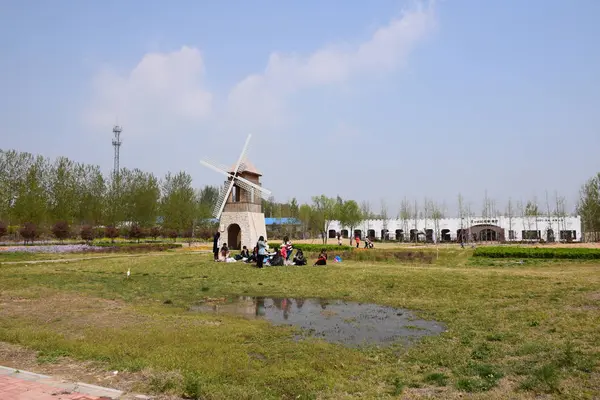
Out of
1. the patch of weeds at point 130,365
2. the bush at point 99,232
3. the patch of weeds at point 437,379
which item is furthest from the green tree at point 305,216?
the patch of weeds at point 437,379

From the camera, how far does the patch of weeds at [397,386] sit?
518cm

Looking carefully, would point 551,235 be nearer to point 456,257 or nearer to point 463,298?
point 456,257

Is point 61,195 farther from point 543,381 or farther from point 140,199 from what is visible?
point 543,381

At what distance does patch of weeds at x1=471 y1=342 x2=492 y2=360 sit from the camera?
21.3ft

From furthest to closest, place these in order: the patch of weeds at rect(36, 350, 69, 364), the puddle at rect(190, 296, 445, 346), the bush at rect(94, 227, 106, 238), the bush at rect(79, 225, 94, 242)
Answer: the bush at rect(94, 227, 106, 238)
the bush at rect(79, 225, 94, 242)
the puddle at rect(190, 296, 445, 346)
the patch of weeds at rect(36, 350, 69, 364)

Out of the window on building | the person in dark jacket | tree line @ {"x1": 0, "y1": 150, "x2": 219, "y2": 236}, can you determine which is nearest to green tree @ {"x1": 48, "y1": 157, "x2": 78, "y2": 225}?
tree line @ {"x1": 0, "y1": 150, "x2": 219, "y2": 236}

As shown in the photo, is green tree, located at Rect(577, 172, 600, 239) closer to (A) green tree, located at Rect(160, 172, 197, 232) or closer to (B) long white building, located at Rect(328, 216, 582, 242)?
(B) long white building, located at Rect(328, 216, 582, 242)

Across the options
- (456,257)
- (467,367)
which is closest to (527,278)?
(467,367)

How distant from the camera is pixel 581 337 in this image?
7.14 meters

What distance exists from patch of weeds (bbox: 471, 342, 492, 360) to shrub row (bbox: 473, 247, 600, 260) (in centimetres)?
2155

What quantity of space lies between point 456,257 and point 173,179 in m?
42.7

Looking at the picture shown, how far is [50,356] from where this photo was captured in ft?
21.3

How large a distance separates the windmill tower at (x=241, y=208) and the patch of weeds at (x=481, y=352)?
24738 millimetres

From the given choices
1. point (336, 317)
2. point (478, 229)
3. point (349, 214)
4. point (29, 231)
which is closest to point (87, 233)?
point (29, 231)
